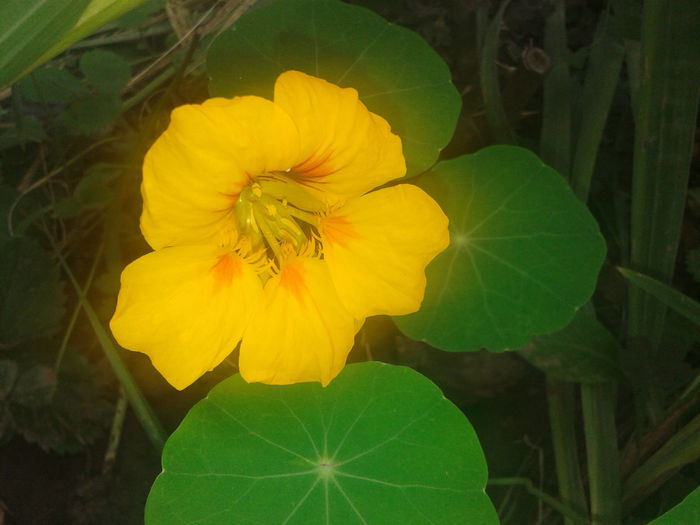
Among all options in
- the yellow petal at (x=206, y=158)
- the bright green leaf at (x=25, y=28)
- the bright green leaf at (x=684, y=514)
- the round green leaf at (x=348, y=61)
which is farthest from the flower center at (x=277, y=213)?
the bright green leaf at (x=684, y=514)

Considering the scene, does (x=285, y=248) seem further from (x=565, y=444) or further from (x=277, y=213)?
(x=565, y=444)

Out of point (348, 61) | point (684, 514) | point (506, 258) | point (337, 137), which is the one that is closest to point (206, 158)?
point (337, 137)

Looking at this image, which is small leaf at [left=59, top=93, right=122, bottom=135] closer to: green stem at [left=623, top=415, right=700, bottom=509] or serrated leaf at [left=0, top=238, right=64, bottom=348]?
serrated leaf at [left=0, top=238, right=64, bottom=348]

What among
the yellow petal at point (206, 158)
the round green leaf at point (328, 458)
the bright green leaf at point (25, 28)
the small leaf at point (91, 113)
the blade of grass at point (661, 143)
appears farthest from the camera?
the small leaf at point (91, 113)

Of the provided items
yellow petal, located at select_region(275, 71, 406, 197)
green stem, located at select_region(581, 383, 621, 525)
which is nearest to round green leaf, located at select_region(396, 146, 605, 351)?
green stem, located at select_region(581, 383, 621, 525)

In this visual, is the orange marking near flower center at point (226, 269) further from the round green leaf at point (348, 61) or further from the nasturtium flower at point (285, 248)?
the round green leaf at point (348, 61)
